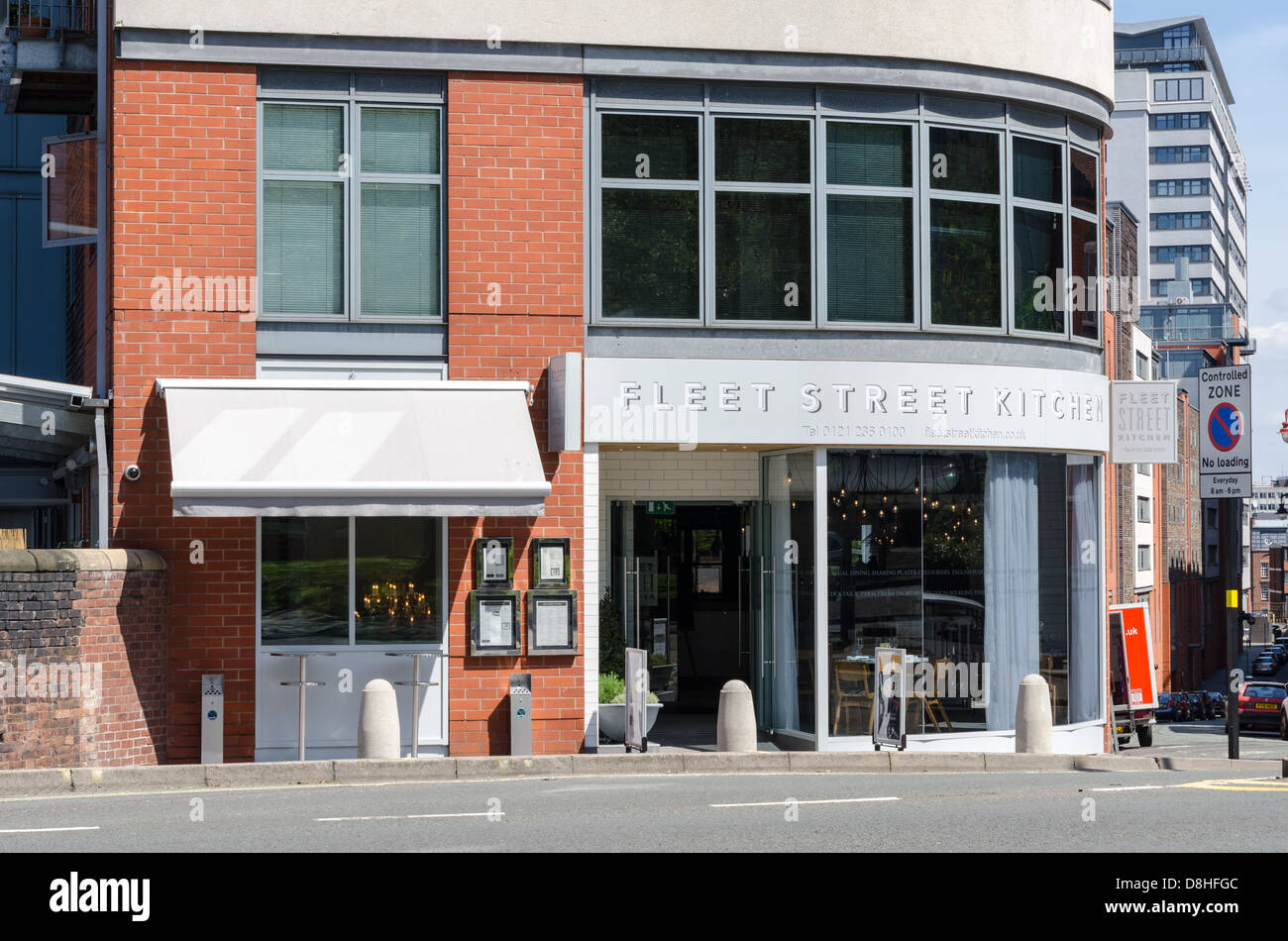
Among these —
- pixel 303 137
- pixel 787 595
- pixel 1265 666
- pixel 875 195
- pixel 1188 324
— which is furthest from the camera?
pixel 1265 666

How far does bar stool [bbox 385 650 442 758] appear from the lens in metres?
16.0

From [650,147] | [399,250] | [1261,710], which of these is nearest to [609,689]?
[399,250]

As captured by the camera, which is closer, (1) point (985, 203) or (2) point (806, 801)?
(2) point (806, 801)

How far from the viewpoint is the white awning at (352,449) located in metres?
15.0

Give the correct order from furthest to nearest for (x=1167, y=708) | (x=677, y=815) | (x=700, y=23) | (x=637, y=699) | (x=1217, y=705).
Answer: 1. (x=1217, y=705)
2. (x=1167, y=708)
3. (x=700, y=23)
4. (x=637, y=699)
5. (x=677, y=815)

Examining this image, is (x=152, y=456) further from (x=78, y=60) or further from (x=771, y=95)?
(x=771, y=95)

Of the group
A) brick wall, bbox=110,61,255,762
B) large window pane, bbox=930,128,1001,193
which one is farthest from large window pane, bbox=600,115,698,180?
brick wall, bbox=110,61,255,762

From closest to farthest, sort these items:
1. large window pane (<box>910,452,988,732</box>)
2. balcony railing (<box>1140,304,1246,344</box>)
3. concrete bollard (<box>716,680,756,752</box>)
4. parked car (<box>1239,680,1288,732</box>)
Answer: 1. concrete bollard (<box>716,680,756,752</box>)
2. large window pane (<box>910,452,988,732</box>)
3. parked car (<box>1239,680,1288,732</box>)
4. balcony railing (<box>1140,304,1246,344</box>)

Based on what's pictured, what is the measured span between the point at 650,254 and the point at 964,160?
381 centimetres

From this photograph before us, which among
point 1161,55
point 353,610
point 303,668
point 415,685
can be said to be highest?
point 1161,55

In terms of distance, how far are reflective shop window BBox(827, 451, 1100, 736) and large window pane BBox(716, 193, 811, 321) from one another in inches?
71.7

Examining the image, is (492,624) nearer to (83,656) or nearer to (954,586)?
(83,656)

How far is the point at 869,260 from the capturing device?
57.5 feet

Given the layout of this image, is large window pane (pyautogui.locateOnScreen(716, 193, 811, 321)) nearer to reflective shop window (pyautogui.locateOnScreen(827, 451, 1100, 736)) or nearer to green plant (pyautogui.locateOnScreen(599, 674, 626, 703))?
reflective shop window (pyautogui.locateOnScreen(827, 451, 1100, 736))
